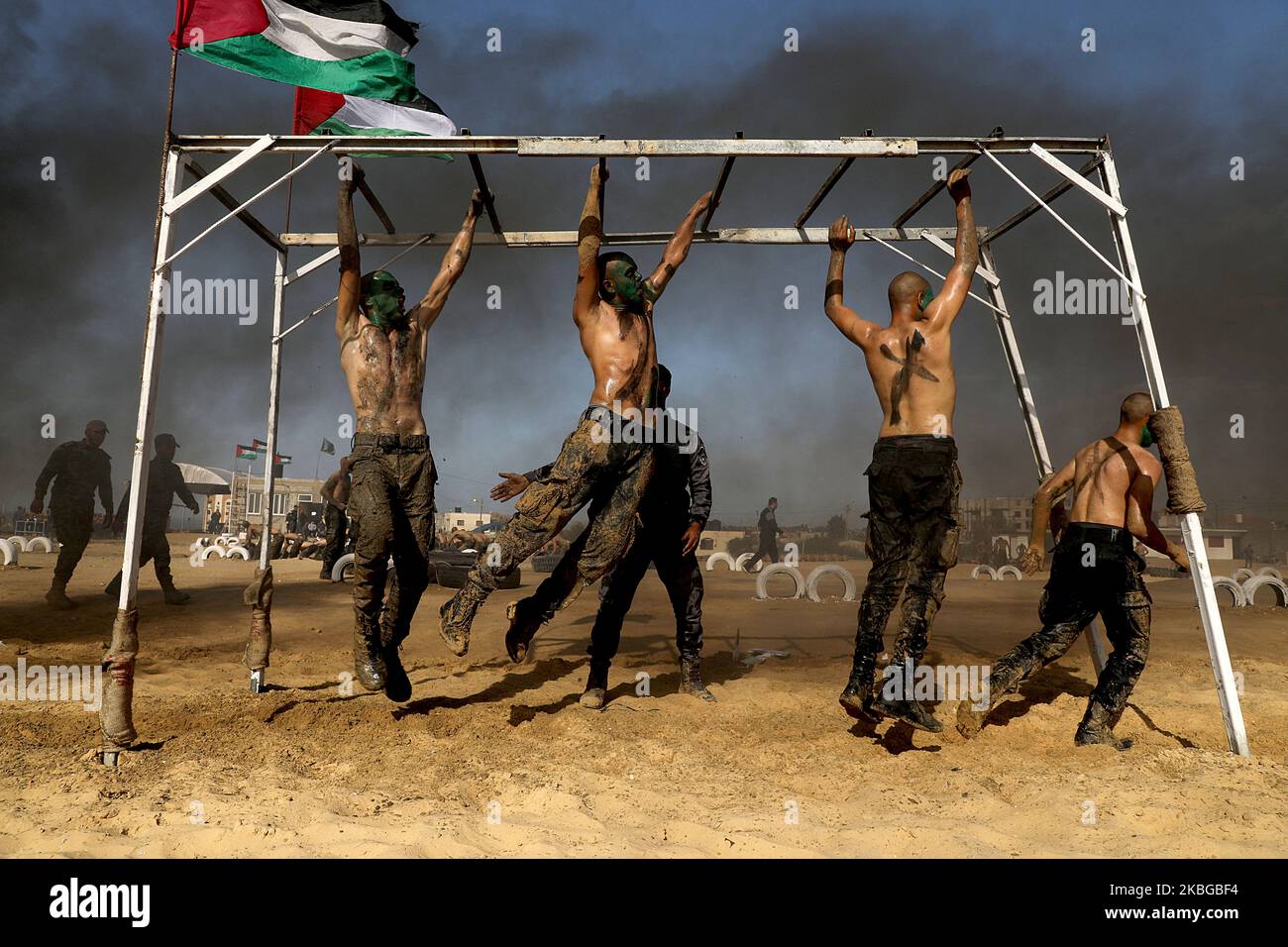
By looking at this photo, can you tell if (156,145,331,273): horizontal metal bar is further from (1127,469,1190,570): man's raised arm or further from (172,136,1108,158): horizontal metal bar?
(1127,469,1190,570): man's raised arm

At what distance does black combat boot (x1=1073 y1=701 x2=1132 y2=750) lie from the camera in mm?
4746

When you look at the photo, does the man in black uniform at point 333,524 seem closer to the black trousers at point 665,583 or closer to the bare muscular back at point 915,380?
the black trousers at point 665,583

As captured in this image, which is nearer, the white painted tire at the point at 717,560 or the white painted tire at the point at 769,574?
Answer: the white painted tire at the point at 769,574

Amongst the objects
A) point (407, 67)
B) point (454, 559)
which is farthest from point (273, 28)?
point (454, 559)

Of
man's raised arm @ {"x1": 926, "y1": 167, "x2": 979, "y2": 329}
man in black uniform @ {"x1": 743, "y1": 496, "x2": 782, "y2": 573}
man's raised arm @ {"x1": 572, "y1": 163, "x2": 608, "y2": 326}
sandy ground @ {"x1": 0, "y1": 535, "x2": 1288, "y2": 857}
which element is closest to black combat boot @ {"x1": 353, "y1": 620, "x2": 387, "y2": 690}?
sandy ground @ {"x1": 0, "y1": 535, "x2": 1288, "y2": 857}

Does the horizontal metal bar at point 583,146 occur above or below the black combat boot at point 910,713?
above

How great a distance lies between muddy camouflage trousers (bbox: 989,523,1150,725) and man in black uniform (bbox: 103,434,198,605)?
1073 cm

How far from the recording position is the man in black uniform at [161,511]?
10578 mm

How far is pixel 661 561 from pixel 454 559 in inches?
356

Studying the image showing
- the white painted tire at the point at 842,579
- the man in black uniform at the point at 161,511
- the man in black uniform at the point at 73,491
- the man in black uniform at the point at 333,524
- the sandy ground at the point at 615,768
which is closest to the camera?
the sandy ground at the point at 615,768

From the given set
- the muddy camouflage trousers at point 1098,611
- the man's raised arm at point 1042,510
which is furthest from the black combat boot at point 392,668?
the man's raised arm at point 1042,510

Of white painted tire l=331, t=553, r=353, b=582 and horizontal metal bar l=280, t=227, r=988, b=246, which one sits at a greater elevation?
horizontal metal bar l=280, t=227, r=988, b=246

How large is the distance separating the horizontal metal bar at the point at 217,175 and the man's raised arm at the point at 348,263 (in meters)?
0.52

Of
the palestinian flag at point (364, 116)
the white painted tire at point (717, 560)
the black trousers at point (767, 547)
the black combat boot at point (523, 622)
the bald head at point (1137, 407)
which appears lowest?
the white painted tire at point (717, 560)
